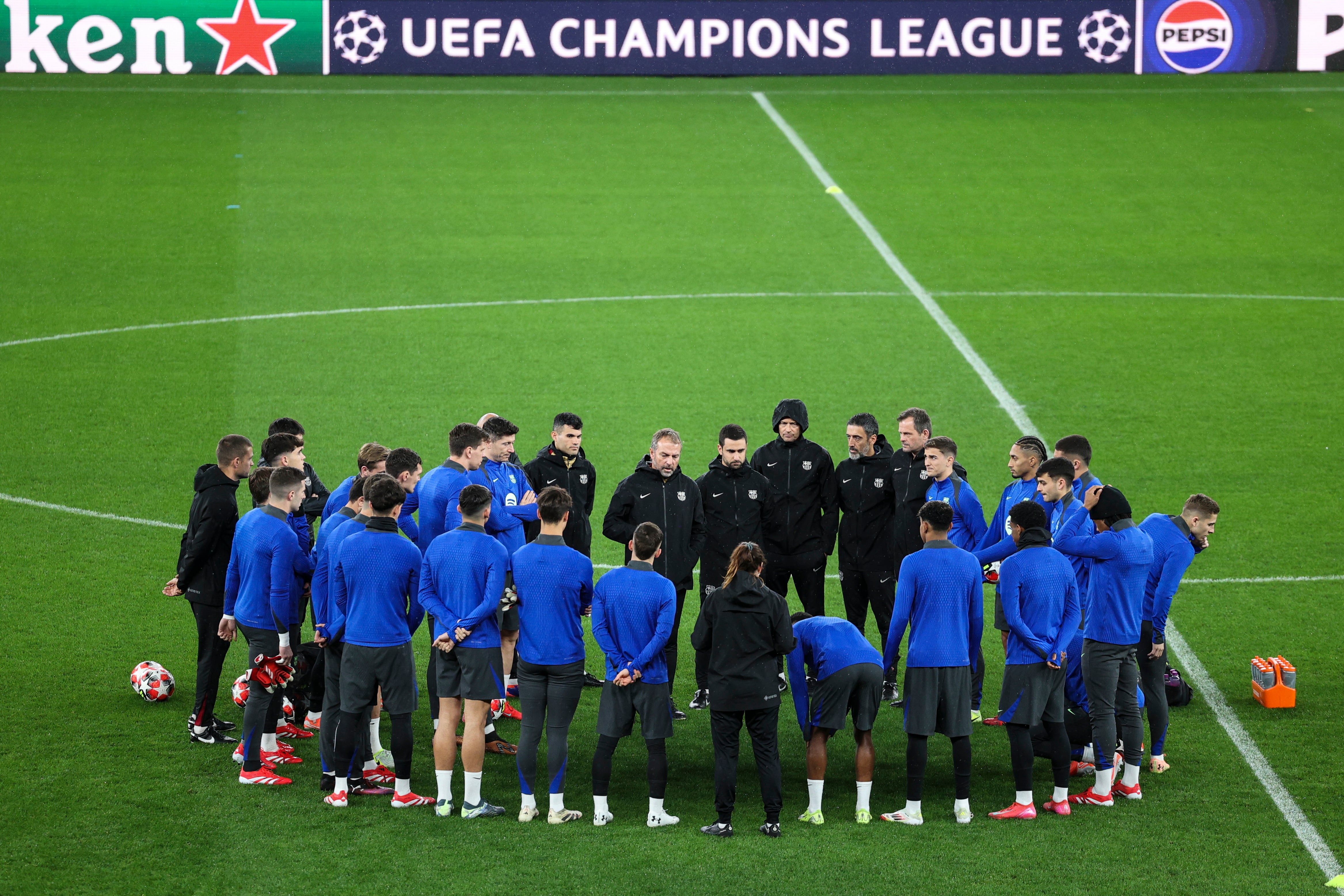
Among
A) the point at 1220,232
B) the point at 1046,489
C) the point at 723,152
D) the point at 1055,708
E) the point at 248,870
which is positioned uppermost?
the point at 723,152

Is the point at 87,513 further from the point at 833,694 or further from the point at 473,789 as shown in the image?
the point at 833,694

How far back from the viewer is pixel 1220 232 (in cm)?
2386

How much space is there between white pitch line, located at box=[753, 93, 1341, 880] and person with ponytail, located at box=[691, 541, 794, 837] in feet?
9.34

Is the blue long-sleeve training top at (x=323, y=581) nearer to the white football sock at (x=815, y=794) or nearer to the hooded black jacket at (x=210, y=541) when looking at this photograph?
the hooded black jacket at (x=210, y=541)

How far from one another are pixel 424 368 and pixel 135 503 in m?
4.50

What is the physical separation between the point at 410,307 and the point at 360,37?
1064 cm

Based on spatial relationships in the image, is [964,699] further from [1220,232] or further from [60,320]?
[1220,232]

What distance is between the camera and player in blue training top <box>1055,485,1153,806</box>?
348 inches

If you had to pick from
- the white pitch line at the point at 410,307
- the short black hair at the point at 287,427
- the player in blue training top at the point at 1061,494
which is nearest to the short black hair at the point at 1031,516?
the player in blue training top at the point at 1061,494

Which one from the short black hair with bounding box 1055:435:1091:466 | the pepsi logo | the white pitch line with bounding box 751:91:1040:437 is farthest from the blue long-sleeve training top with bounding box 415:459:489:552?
the pepsi logo

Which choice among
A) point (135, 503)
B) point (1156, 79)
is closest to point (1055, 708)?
point (135, 503)

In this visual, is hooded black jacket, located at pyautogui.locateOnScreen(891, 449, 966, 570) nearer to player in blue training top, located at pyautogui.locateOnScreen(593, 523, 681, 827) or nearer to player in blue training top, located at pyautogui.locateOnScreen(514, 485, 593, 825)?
player in blue training top, located at pyautogui.locateOnScreen(593, 523, 681, 827)

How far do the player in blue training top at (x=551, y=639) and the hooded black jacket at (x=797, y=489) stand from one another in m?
2.59

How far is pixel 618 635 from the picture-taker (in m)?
8.51
